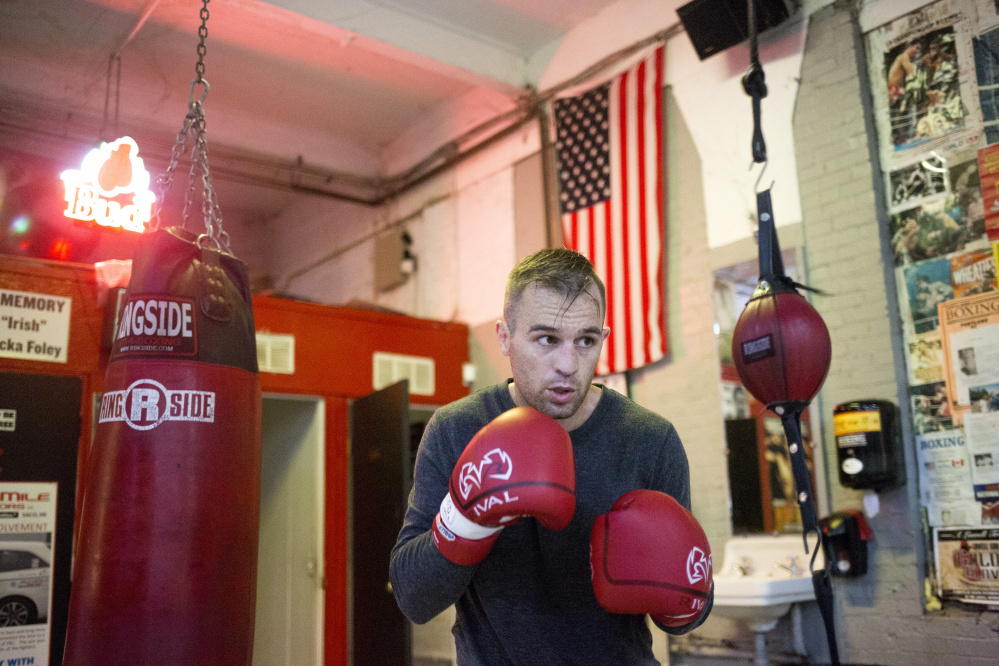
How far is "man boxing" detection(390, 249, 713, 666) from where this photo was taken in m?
1.42

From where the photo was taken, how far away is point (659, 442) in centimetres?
169

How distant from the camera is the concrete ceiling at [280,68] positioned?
5176mm

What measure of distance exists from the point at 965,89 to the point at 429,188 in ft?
13.7

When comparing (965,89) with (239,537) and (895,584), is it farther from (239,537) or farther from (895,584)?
(239,537)

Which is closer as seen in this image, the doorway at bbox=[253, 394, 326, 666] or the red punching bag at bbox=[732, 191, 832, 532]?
the red punching bag at bbox=[732, 191, 832, 532]

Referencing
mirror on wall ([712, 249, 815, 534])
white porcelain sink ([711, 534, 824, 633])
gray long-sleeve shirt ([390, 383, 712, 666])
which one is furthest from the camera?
mirror on wall ([712, 249, 815, 534])

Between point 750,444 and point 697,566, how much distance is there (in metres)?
2.89

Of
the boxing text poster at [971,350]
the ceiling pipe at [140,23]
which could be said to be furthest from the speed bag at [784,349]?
the ceiling pipe at [140,23]

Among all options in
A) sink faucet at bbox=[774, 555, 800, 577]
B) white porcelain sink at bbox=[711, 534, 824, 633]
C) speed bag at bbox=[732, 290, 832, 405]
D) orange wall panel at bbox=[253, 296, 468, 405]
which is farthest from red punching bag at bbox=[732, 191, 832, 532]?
orange wall panel at bbox=[253, 296, 468, 405]

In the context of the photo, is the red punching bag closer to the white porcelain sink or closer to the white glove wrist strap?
the white porcelain sink

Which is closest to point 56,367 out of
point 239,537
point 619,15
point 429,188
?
point 239,537

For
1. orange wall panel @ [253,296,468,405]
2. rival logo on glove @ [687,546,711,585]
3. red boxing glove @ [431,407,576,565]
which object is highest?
orange wall panel @ [253,296,468,405]

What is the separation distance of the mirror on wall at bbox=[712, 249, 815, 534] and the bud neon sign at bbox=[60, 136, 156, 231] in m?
3.53

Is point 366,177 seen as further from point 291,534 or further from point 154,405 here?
point 154,405
